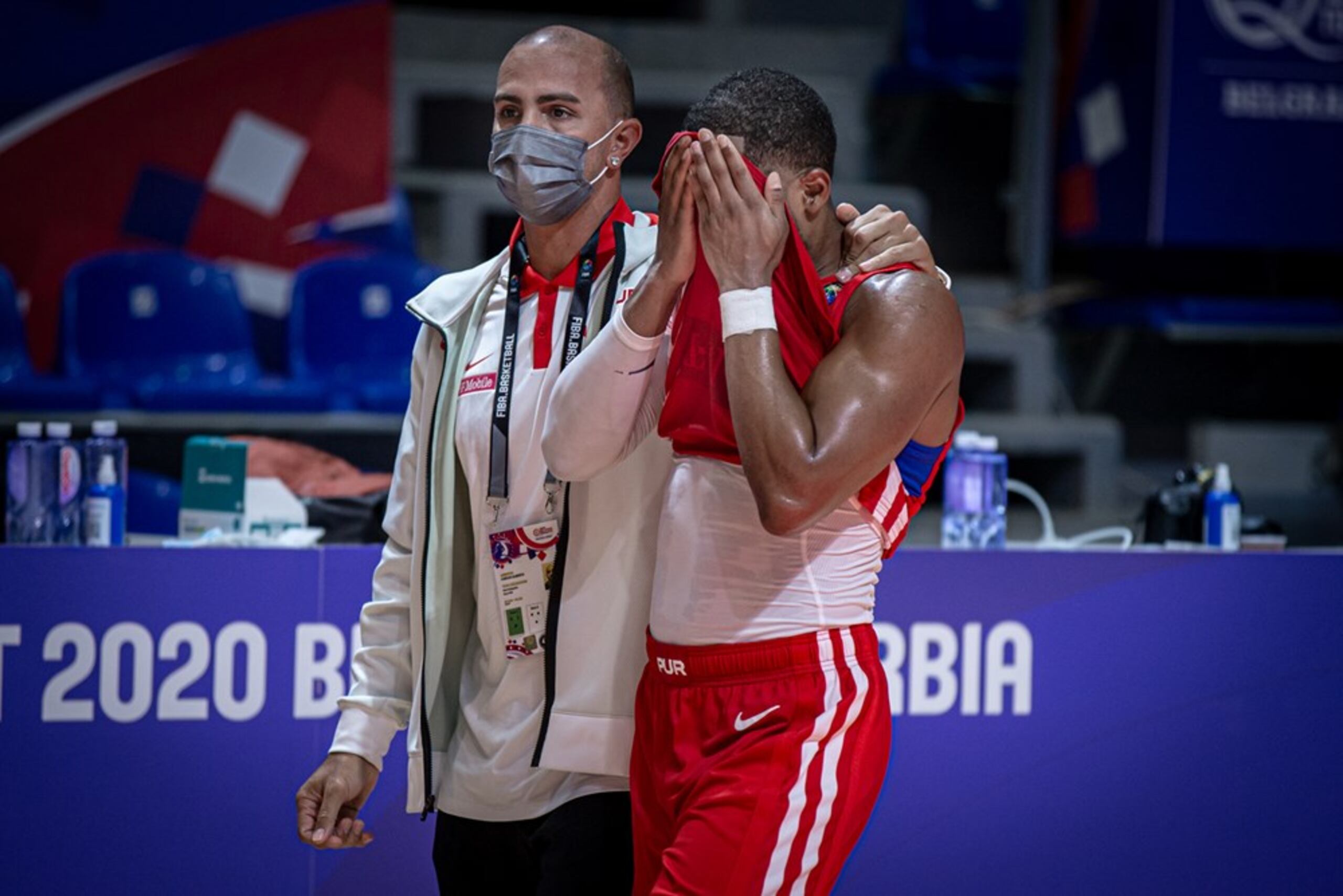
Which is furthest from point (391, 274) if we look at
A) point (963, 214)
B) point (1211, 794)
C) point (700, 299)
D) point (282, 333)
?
point (700, 299)

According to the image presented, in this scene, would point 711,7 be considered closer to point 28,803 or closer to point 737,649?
point 28,803

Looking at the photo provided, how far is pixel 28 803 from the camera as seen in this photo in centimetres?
327

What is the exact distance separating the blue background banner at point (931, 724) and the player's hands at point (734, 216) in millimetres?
1563

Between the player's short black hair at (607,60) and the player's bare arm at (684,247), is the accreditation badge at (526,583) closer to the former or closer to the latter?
the player's bare arm at (684,247)

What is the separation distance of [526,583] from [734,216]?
0.69 metres

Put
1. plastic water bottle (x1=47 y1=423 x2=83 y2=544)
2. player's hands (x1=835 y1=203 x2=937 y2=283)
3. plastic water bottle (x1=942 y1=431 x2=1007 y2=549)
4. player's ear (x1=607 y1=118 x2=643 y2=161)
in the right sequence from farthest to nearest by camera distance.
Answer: plastic water bottle (x1=942 y1=431 x2=1007 y2=549) → plastic water bottle (x1=47 y1=423 x2=83 y2=544) → player's ear (x1=607 y1=118 x2=643 y2=161) → player's hands (x1=835 y1=203 x2=937 y2=283)

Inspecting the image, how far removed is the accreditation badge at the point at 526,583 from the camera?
244cm

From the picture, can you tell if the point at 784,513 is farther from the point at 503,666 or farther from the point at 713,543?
the point at 503,666

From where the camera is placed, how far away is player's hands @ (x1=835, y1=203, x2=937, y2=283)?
222 centimetres

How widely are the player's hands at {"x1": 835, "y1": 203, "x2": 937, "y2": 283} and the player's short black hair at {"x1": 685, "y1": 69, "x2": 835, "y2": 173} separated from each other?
11 cm

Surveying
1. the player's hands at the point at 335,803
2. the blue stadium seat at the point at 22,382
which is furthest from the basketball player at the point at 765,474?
the blue stadium seat at the point at 22,382

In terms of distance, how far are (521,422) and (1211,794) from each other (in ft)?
6.49

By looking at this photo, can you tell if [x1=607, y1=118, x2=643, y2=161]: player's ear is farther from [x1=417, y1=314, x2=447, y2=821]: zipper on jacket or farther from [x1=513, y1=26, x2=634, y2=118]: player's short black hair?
[x1=417, y1=314, x2=447, y2=821]: zipper on jacket

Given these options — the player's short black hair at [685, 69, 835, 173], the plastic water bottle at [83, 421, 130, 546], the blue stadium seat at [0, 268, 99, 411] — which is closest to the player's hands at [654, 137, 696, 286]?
the player's short black hair at [685, 69, 835, 173]
